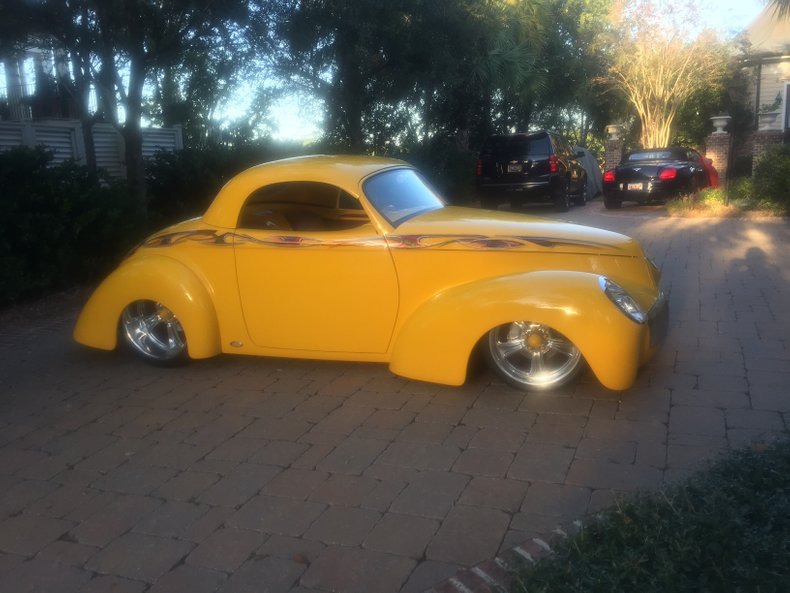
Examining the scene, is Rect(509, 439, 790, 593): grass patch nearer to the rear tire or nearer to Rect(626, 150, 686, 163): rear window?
the rear tire

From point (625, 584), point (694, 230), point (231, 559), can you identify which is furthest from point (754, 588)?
point (694, 230)

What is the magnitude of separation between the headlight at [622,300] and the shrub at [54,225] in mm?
5863

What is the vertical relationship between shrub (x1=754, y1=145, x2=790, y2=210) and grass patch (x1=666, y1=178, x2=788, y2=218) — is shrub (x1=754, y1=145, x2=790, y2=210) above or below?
above

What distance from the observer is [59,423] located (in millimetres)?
5090

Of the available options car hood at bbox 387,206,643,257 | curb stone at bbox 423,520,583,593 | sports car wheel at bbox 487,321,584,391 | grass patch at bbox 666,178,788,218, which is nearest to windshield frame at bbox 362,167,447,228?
car hood at bbox 387,206,643,257

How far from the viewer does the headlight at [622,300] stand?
16.0 ft

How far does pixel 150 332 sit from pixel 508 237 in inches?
115

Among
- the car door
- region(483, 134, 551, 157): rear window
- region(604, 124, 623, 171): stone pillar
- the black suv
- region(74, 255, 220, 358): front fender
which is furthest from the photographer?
region(604, 124, 623, 171): stone pillar

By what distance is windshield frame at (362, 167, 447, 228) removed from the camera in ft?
18.6

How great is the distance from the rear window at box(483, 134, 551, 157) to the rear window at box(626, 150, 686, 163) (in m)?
2.60

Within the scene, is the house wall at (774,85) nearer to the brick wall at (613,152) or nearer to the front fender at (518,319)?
the brick wall at (613,152)

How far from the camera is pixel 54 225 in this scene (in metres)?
8.35

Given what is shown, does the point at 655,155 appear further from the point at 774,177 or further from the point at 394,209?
the point at 394,209

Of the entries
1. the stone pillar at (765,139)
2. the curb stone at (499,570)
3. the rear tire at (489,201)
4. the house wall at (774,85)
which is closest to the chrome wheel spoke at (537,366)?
the curb stone at (499,570)
